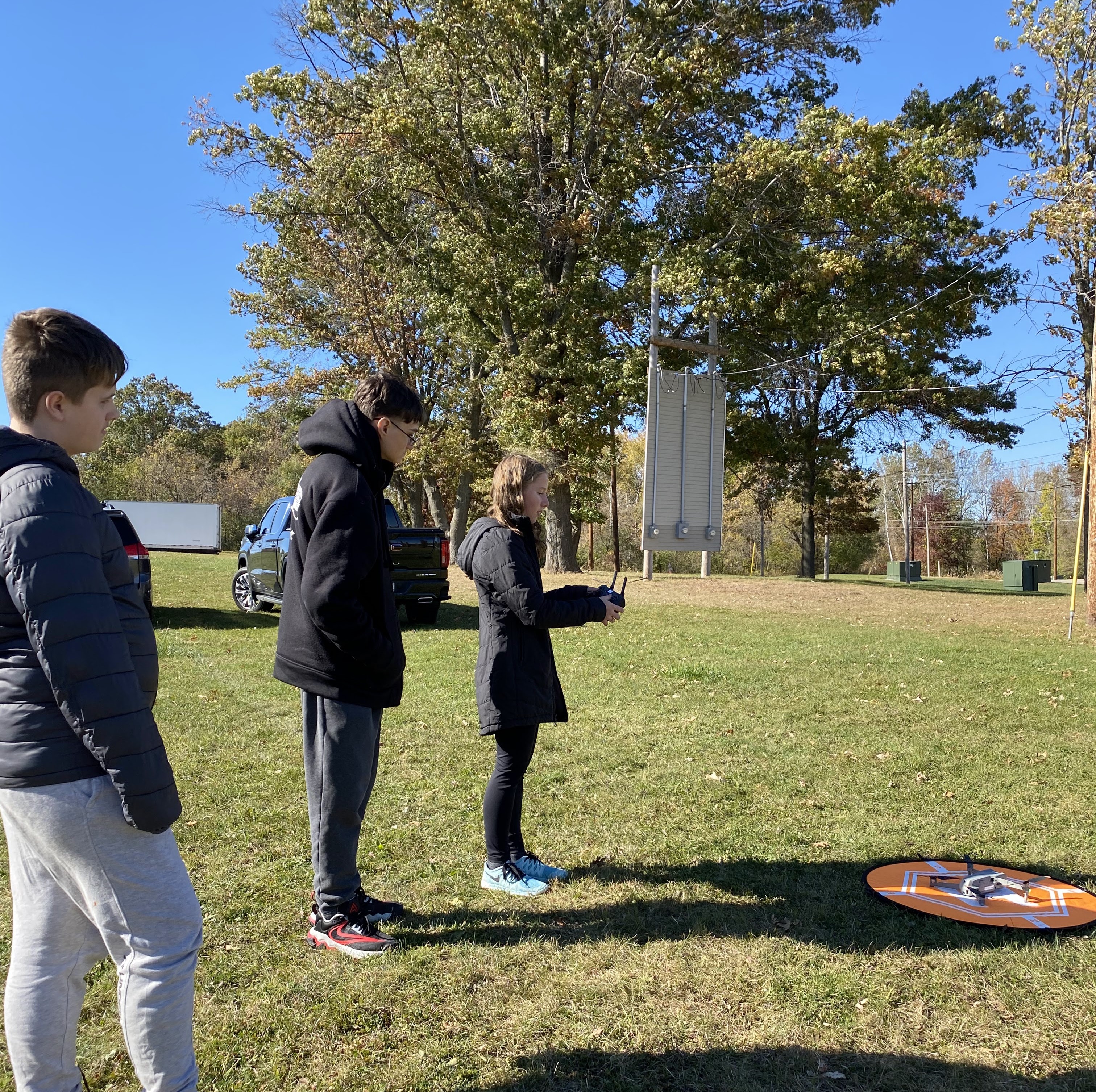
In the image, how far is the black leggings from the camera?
4.00 metres

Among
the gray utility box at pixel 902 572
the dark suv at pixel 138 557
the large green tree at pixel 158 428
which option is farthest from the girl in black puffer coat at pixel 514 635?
the large green tree at pixel 158 428

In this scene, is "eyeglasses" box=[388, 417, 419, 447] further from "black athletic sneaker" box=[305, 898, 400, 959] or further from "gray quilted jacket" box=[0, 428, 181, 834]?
"black athletic sneaker" box=[305, 898, 400, 959]

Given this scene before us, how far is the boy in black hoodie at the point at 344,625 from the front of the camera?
10.3 feet

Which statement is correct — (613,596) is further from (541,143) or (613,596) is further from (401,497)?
(401,497)

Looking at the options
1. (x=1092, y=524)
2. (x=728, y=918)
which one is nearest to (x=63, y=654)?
(x=728, y=918)

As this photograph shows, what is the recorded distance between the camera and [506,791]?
4051 millimetres

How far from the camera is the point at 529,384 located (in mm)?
22344

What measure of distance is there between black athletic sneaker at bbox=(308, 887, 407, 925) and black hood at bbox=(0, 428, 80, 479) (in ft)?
7.34

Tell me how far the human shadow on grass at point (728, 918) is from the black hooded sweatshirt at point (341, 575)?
1.10 metres

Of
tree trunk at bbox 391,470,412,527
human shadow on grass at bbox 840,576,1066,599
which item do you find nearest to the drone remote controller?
human shadow on grass at bbox 840,576,1066,599

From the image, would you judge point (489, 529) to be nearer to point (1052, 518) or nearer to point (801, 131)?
point (801, 131)

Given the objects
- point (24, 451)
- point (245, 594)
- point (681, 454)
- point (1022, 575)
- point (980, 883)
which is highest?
point (681, 454)

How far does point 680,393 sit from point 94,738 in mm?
18841

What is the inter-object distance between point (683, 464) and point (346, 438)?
56.3 feet
